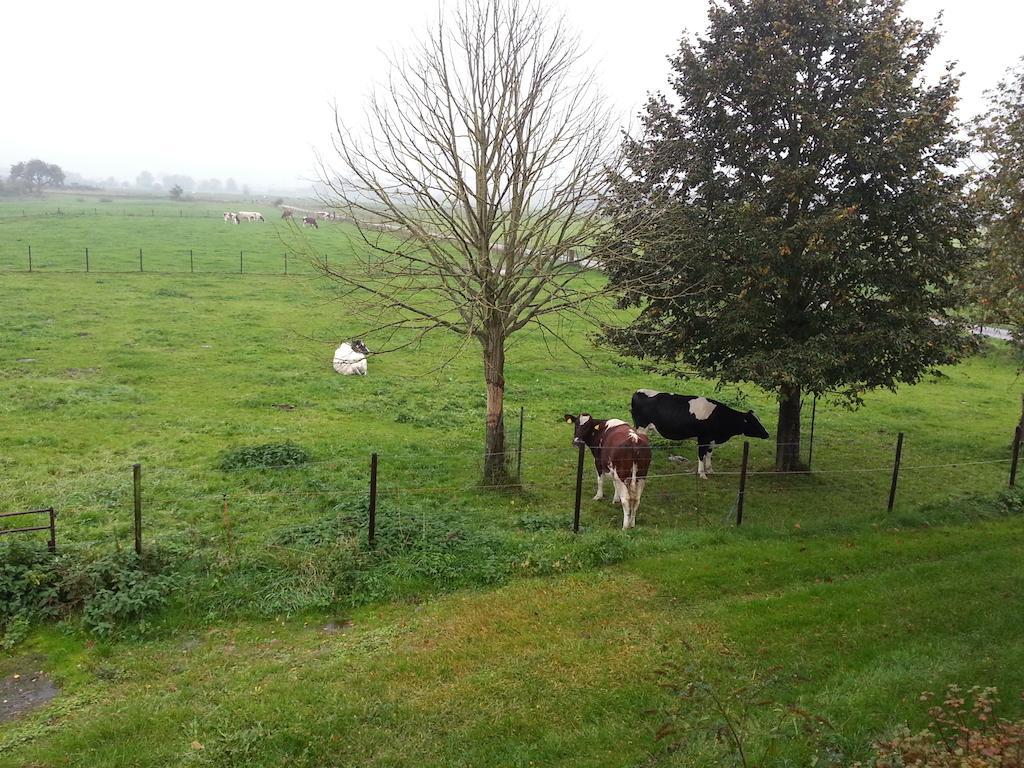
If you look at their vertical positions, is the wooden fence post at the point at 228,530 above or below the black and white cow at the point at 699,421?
below

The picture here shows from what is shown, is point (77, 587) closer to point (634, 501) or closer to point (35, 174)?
point (634, 501)

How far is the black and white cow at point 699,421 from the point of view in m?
16.1

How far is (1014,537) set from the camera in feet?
40.1

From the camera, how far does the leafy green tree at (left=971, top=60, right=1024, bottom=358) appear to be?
14.9m

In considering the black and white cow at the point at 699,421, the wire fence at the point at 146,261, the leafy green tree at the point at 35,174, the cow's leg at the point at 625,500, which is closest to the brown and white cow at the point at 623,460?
the cow's leg at the point at 625,500

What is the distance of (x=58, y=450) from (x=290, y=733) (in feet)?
34.1

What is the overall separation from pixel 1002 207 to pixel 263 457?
1566 cm

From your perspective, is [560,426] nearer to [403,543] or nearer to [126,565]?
[403,543]

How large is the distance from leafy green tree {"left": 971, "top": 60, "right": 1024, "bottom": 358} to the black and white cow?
5.35 metres

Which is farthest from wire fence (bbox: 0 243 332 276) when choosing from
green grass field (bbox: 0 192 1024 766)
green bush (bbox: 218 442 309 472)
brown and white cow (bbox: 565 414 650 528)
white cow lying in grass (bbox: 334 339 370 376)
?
brown and white cow (bbox: 565 414 650 528)

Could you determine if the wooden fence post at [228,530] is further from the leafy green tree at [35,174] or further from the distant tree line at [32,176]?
the leafy green tree at [35,174]

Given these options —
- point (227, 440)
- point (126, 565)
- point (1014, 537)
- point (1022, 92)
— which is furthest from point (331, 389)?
point (1022, 92)

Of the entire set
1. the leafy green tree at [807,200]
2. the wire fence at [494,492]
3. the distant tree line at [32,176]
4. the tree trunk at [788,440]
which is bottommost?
the wire fence at [494,492]

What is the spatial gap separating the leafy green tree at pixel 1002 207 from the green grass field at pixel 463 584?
3841mm
